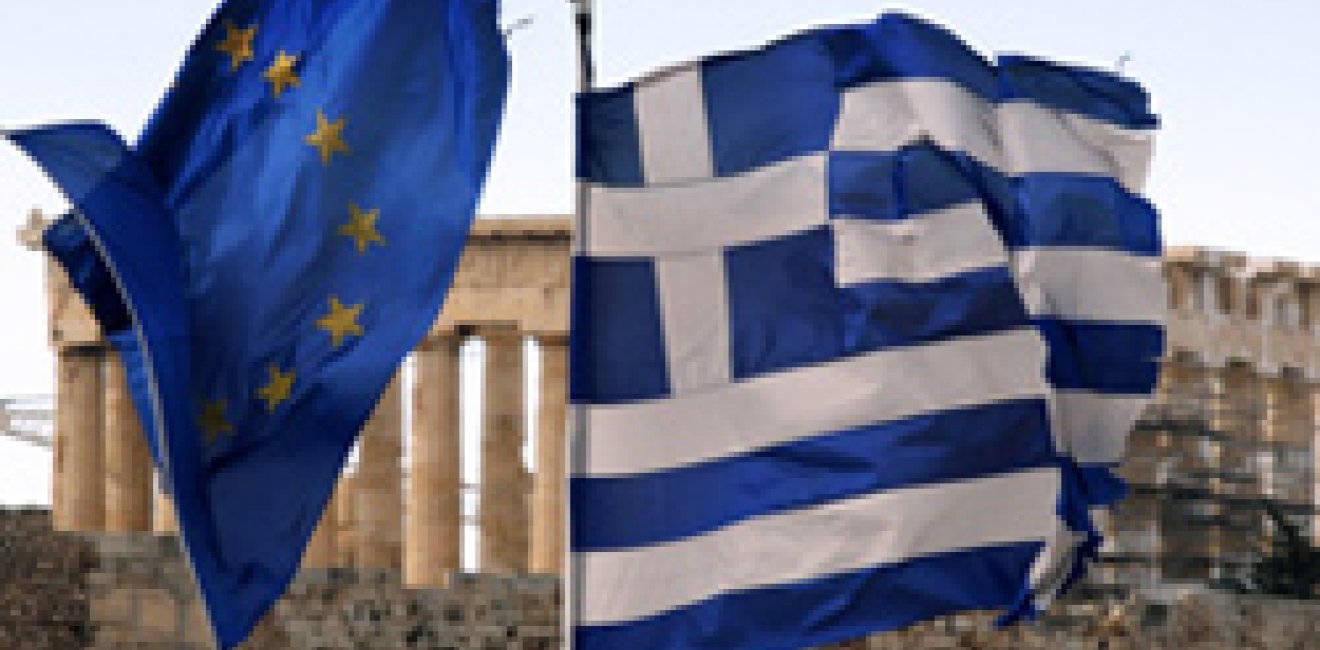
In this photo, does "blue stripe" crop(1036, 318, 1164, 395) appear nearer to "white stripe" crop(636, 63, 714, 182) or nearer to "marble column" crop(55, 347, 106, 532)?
"white stripe" crop(636, 63, 714, 182)

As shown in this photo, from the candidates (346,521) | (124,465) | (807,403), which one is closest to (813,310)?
(807,403)

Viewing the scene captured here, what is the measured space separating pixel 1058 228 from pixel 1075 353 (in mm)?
701

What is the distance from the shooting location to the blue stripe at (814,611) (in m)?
15.9

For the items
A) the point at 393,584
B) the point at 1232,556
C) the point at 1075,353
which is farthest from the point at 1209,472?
the point at 1075,353

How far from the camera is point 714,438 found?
52.7ft

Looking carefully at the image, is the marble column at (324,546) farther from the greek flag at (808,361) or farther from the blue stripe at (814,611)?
the blue stripe at (814,611)

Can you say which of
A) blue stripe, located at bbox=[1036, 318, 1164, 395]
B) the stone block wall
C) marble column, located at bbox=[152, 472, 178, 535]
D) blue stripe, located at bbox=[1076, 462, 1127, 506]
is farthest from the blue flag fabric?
marble column, located at bbox=[152, 472, 178, 535]

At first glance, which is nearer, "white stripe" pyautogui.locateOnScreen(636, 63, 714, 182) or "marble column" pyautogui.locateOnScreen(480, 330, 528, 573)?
"white stripe" pyautogui.locateOnScreen(636, 63, 714, 182)

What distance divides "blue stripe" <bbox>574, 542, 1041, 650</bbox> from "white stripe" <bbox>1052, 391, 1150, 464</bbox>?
1.34 metres

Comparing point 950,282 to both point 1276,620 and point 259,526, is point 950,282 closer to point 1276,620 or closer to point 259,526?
point 259,526

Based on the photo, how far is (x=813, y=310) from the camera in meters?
16.4

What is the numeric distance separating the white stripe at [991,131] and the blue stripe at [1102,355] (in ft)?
2.61

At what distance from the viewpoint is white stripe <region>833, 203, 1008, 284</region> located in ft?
54.3

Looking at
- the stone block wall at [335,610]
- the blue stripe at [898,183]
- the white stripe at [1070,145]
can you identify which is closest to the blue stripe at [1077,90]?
the white stripe at [1070,145]
